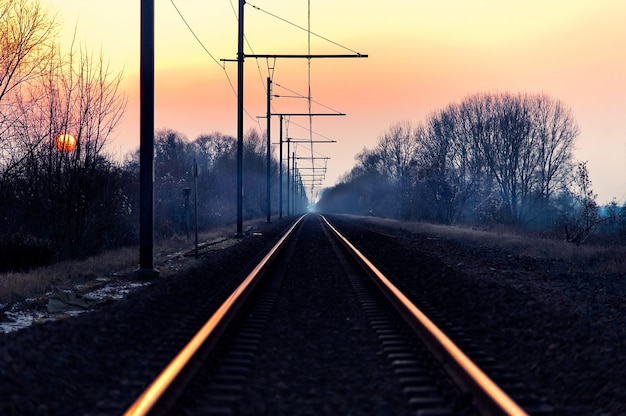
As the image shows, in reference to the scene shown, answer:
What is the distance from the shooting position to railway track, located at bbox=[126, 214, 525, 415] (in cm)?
429

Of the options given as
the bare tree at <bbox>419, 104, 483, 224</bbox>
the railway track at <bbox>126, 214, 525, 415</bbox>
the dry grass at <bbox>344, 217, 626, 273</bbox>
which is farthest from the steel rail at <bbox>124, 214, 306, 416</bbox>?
the bare tree at <bbox>419, 104, 483, 224</bbox>

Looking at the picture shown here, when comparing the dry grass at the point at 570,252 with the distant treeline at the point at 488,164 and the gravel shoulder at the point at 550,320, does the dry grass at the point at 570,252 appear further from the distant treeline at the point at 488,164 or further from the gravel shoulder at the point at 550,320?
the distant treeline at the point at 488,164

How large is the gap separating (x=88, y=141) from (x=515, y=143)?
176ft

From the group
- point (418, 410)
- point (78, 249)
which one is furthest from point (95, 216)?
point (418, 410)

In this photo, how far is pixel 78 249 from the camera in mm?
20234

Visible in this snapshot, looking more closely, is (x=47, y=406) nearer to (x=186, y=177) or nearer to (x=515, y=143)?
(x=186, y=177)

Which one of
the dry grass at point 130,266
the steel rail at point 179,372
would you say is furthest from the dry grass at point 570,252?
the steel rail at point 179,372

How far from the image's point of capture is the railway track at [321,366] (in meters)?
4.29

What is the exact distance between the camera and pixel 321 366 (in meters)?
5.60

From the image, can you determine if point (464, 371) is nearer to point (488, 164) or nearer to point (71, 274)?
point (71, 274)

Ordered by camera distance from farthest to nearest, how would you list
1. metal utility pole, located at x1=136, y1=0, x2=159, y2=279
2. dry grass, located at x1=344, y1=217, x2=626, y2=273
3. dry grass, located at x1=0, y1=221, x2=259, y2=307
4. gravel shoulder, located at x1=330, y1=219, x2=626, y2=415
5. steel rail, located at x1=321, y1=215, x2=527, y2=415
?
dry grass, located at x1=344, y1=217, x2=626, y2=273, metal utility pole, located at x1=136, y1=0, x2=159, y2=279, dry grass, located at x1=0, y1=221, x2=259, y2=307, gravel shoulder, located at x1=330, y1=219, x2=626, y2=415, steel rail, located at x1=321, y1=215, x2=527, y2=415

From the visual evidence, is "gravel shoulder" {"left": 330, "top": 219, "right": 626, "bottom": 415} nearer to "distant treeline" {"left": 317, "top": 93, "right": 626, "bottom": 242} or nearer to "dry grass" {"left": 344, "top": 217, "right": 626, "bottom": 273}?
"dry grass" {"left": 344, "top": 217, "right": 626, "bottom": 273}

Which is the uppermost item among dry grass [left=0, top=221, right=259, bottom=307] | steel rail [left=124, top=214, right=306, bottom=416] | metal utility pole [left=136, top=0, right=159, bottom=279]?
metal utility pole [left=136, top=0, right=159, bottom=279]

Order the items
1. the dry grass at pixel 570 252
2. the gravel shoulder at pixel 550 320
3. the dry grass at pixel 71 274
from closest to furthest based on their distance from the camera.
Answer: the gravel shoulder at pixel 550 320, the dry grass at pixel 71 274, the dry grass at pixel 570 252
